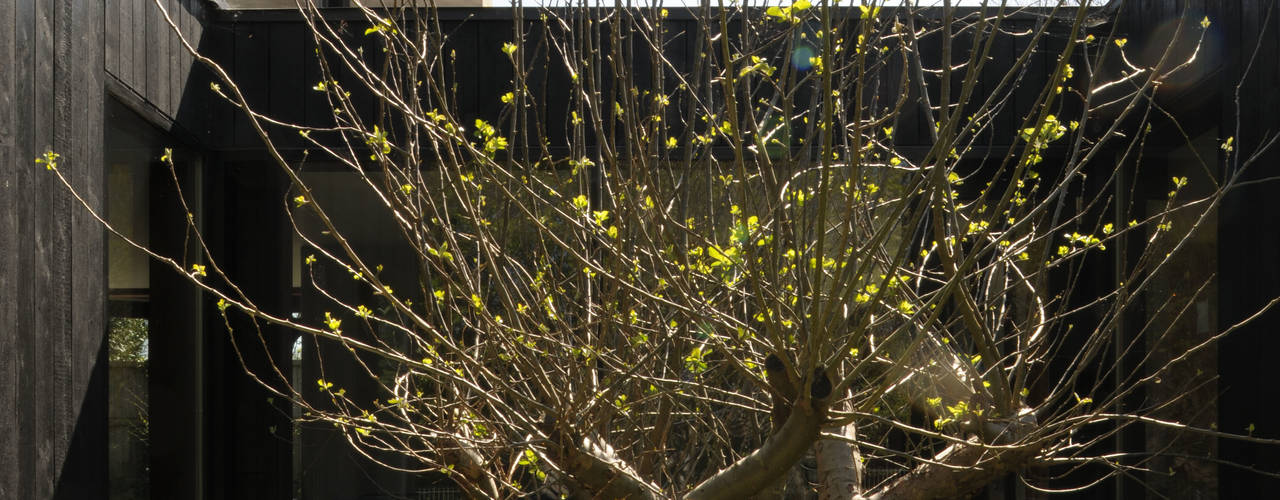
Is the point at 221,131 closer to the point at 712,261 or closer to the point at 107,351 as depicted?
the point at 107,351

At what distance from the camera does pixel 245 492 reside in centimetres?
557

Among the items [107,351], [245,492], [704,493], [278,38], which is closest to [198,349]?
[245,492]

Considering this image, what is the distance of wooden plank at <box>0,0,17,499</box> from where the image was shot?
11.1 feet

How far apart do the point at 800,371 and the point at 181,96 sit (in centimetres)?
408

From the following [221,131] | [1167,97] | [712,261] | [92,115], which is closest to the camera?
[712,261]

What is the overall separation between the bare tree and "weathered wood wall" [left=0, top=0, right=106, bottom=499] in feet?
3.37

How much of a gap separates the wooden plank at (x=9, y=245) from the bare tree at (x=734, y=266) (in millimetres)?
982

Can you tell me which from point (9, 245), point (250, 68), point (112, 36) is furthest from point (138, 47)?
point (9, 245)

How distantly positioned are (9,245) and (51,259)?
1.06 ft

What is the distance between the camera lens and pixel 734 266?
7.09ft

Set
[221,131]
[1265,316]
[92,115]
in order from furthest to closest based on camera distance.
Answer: [221,131] < [92,115] < [1265,316]

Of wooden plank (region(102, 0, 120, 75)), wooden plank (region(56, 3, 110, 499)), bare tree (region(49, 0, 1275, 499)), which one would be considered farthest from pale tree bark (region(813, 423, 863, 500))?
wooden plank (region(102, 0, 120, 75))

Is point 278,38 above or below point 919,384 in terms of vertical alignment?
above

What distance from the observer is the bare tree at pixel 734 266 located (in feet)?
6.09
